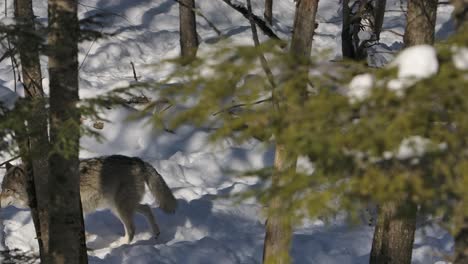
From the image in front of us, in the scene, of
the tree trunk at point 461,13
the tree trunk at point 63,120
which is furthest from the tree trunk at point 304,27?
the tree trunk at point 461,13

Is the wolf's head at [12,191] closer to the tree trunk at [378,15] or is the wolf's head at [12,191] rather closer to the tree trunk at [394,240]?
the tree trunk at [394,240]

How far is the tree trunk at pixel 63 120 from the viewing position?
627 cm

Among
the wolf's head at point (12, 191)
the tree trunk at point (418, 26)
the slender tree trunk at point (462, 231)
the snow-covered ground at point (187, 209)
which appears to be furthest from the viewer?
the wolf's head at point (12, 191)

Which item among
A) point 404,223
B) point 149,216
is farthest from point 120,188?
point 404,223

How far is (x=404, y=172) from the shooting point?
3.74 meters

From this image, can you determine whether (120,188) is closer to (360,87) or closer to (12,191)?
(12,191)

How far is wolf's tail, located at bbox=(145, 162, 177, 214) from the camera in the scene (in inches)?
465

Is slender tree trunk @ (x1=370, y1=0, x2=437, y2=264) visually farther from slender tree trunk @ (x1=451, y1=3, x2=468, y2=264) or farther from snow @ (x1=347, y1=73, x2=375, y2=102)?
snow @ (x1=347, y1=73, x2=375, y2=102)

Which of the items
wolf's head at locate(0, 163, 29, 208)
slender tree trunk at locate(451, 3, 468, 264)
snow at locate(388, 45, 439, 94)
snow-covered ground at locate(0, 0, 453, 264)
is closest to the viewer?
snow at locate(388, 45, 439, 94)

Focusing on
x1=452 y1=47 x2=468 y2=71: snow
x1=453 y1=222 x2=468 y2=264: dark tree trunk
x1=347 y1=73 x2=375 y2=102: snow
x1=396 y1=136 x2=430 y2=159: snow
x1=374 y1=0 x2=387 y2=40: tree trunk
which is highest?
x1=374 y1=0 x2=387 y2=40: tree trunk

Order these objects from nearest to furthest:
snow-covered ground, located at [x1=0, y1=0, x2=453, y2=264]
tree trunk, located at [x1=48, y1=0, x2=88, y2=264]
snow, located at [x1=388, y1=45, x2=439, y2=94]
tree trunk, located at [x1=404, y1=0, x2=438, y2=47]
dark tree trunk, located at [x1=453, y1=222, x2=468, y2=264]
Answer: snow, located at [x1=388, y1=45, x2=439, y2=94]
dark tree trunk, located at [x1=453, y1=222, x2=468, y2=264]
tree trunk, located at [x1=48, y1=0, x2=88, y2=264]
tree trunk, located at [x1=404, y1=0, x2=438, y2=47]
snow-covered ground, located at [x1=0, y1=0, x2=453, y2=264]

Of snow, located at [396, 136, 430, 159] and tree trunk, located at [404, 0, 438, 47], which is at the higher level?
tree trunk, located at [404, 0, 438, 47]

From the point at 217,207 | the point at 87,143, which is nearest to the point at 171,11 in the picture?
the point at 87,143

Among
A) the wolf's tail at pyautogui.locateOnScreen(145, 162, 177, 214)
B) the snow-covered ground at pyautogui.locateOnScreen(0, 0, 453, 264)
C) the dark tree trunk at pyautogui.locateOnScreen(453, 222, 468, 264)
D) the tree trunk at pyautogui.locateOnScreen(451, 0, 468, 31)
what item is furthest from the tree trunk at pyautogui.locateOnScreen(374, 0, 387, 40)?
the tree trunk at pyautogui.locateOnScreen(451, 0, 468, 31)
